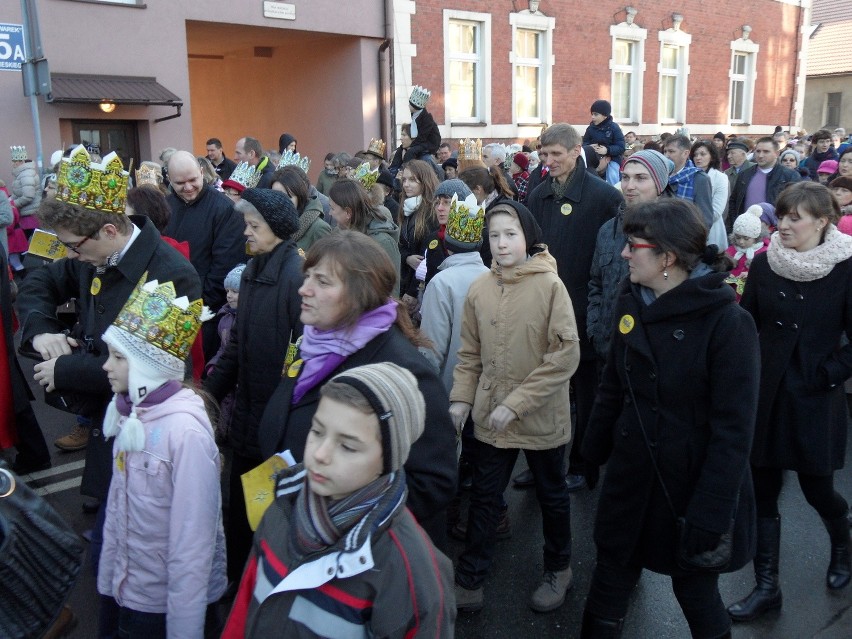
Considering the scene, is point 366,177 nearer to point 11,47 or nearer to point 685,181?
point 685,181

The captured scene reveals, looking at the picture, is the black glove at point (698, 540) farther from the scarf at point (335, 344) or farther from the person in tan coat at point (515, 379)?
the scarf at point (335, 344)

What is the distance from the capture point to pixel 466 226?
4023mm

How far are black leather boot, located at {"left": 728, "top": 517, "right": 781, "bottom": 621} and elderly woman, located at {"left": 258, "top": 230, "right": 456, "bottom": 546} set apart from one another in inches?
70.1

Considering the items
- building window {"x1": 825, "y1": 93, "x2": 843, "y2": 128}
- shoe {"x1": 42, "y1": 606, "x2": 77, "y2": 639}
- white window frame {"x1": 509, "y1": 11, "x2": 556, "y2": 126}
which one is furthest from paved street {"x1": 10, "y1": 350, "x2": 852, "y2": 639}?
building window {"x1": 825, "y1": 93, "x2": 843, "y2": 128}

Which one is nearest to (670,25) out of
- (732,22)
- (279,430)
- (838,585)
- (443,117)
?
(732,22)

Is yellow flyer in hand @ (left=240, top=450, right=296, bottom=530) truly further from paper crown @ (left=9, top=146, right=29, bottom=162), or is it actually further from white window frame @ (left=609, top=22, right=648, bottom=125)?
white window frame @ (left=609, top=22, right=648, bottom=125)

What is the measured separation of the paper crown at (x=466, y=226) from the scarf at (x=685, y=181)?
8.11 ft

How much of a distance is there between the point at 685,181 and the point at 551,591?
3.62 metres

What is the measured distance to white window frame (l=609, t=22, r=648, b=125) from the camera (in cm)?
1958

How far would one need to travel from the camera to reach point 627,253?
2738 millimetres

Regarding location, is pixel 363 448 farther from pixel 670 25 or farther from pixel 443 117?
pixel 670 25

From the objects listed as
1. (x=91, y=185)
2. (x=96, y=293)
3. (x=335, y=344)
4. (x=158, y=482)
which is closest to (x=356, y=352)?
(x=335, y=344)

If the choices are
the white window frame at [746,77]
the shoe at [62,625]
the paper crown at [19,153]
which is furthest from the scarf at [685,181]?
the white window frame at [746,77]

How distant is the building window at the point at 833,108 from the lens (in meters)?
34.4
